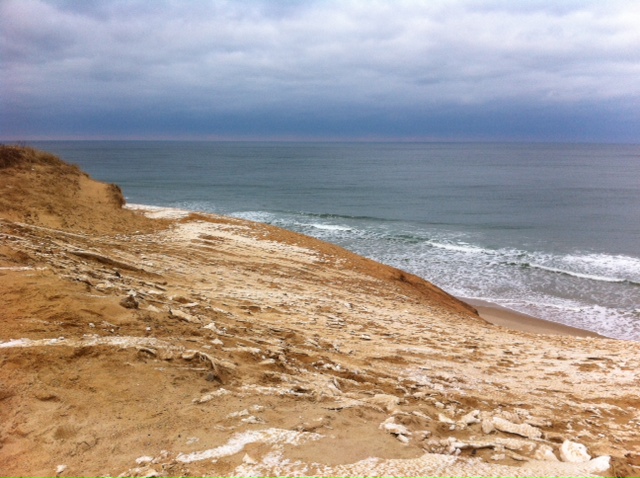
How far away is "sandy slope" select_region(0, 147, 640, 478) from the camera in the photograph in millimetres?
3824

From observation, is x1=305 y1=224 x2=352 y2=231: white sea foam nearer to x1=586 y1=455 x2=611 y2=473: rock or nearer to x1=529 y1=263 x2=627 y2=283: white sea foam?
x1=529 y1=263 x2=627 y2=283: white sea foam

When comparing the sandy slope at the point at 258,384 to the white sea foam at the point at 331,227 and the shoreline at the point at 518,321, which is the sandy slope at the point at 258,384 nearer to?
the shoreline at the point at 518,321

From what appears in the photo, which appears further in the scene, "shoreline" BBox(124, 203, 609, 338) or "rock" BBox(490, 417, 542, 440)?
"shoreline" BBox(124, 203, 609, 338)

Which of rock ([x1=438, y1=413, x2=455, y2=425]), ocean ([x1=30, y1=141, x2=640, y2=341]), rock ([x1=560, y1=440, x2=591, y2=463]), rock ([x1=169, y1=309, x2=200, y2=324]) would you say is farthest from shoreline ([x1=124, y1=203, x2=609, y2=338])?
rock ([x1=169, y1=309, x2=200, y2=324])

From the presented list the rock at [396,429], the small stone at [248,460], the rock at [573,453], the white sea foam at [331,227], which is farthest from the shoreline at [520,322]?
the white sea foam at [331,227]

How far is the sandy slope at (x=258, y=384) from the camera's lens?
12.5 ft

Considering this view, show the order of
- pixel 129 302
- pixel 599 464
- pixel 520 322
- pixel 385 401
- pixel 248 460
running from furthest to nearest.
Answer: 1. pixel 520 322
2. pixel 129 302
3. pixel 385 401
4. pixel 599 464
5. pixel 248 460

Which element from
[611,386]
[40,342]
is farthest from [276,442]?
[611,386]

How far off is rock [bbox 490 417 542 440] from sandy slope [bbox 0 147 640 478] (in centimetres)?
2

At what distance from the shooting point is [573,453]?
4.52 metres

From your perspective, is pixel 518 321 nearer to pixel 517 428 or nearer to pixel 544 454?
pixel 517 428

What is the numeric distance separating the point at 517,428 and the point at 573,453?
595 mm

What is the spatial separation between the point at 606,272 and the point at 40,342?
2325cm

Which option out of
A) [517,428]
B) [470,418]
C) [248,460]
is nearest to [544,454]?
[517,428]
